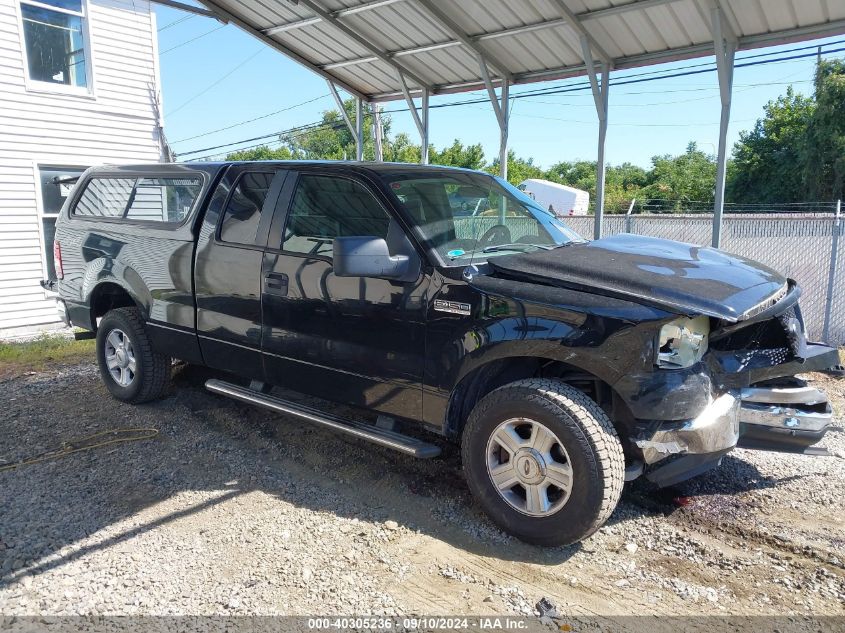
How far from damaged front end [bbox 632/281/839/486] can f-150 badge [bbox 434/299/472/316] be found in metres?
1.05

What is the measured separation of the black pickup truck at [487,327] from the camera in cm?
311

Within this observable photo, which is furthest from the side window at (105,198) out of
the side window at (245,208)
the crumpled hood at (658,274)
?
the crumpled hood at (658,274)

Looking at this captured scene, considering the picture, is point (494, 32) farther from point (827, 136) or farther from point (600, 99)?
point (827, 136)

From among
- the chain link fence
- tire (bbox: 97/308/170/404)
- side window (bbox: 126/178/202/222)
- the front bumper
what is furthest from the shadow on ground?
the chain link fence

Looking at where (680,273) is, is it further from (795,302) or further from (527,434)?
(527,434)

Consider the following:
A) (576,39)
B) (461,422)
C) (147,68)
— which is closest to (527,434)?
(461,422)

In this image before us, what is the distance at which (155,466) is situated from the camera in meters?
4.30

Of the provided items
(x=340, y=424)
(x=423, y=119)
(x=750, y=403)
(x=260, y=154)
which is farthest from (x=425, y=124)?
(x=260, y=154)

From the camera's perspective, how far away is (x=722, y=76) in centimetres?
774

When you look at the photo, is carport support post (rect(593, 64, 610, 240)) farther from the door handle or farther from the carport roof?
the door handle

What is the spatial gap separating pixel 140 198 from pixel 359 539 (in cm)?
352

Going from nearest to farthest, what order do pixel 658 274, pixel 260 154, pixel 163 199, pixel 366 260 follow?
pixel 658 274 < pixel 366 260 < pixel 163 199 < pixel 260 154

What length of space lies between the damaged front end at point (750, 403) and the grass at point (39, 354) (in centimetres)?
660

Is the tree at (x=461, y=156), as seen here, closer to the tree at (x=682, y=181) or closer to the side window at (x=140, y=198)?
the tree at (x=682, y=181)
